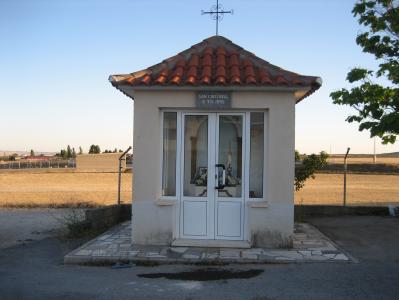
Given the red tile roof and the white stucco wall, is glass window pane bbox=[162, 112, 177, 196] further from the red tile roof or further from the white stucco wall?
the red tile roof

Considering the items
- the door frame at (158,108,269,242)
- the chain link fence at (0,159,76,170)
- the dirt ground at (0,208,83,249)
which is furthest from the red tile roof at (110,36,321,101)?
the chain link fence at (0,159,76,170)

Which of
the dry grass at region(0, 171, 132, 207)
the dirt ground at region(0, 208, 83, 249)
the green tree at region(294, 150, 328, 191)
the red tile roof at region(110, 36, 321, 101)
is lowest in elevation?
the dirt ground at region(0, 208, 83, 249)

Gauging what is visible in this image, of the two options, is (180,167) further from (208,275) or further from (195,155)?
(208,275)

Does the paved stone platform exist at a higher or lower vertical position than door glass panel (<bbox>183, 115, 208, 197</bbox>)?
lower

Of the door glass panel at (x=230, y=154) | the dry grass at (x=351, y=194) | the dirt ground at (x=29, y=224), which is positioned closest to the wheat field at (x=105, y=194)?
the dry grass at (x=351, y=194)

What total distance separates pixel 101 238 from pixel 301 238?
13.5 ft

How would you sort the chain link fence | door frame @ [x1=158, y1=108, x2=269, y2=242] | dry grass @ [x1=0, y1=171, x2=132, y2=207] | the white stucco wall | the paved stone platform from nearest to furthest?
the paved stone platform < the white stucco wall < door frame @ [x1=158, y1=108, x2=269, y2=242] < dry grass @ [x1=0, y1=171, x2=132, y2=207] < the chain link fence

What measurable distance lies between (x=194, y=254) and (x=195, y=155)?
1.94 metres

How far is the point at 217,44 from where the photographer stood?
1049 cm

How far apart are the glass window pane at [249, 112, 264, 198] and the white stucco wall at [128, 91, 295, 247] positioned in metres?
0.15

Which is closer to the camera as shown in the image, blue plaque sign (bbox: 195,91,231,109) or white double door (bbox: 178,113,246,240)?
blue plaque sign (bbox: 195,91,231,109)

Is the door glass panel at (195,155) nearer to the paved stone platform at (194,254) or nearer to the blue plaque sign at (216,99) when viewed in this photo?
the blue plaque sign at (216,99)

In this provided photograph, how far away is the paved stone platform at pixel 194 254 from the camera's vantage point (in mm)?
8055

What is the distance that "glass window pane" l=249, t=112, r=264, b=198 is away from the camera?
9.20m
